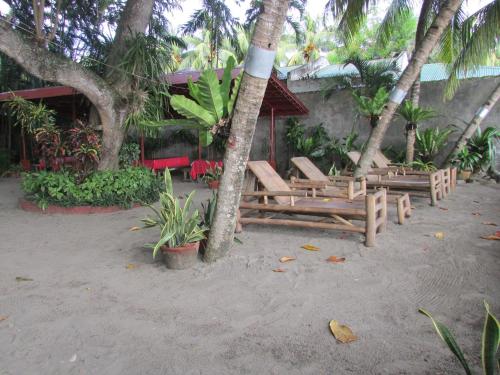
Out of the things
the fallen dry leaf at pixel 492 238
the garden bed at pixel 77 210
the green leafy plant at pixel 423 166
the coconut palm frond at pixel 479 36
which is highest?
the coconut palm frond at pixel 479 36

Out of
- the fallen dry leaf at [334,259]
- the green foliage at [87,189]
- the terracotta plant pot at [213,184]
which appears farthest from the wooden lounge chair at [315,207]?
the terracotta plant pot at [213,184]

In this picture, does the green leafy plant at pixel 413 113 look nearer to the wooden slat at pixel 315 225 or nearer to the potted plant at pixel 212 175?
the potted plant at pixel 212 175

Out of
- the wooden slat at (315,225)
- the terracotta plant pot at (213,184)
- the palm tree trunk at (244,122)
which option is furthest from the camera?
the terracotta plant pot at (213,184)

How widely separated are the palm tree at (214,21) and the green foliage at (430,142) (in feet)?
30.2

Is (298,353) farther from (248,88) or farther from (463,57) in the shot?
(463,57)

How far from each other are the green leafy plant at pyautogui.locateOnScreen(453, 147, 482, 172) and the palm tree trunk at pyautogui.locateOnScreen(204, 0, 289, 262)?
756 cm

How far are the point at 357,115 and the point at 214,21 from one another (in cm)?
883

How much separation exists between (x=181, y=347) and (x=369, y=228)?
2.56 m

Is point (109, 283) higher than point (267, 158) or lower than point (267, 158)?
lower

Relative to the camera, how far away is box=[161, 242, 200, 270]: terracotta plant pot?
3.62 metres

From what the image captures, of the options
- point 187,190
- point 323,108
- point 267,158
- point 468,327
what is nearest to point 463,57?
point 323,108

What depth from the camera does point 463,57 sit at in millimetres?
8438

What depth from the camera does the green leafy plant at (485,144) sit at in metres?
9.03

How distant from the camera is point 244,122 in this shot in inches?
138
